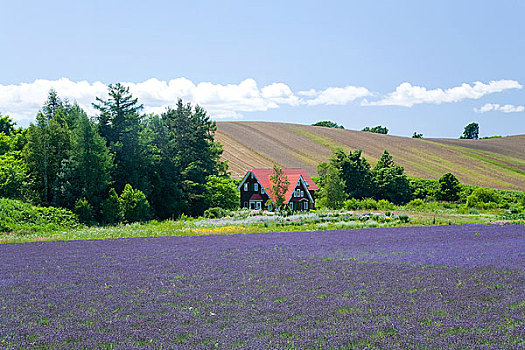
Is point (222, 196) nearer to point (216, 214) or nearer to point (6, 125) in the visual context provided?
point (216, 214)

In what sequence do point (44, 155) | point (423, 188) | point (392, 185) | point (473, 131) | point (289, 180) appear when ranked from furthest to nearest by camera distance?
1. point (473, 131)
2. point (423, 188)
3. point (392, 185)
4. point (289, 180)
5. point (44, 155)

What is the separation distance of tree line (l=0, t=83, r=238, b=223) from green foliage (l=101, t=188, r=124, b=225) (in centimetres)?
10

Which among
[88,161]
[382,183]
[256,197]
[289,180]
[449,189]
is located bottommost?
[449,189]

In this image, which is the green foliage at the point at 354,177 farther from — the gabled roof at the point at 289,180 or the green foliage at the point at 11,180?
the green foliage at the point at 11,180

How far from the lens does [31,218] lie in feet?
137

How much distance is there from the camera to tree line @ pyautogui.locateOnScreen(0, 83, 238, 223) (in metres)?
49.9

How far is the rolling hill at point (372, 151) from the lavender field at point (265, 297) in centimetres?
6143

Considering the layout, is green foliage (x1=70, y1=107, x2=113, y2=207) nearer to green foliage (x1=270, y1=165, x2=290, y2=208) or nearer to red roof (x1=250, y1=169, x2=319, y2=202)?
green foliage (x1=270, y1=165, x2=290, y2=208)

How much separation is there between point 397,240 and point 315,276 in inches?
523

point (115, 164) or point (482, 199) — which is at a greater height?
point (115, 164)

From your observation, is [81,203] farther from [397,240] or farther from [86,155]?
[397,240]

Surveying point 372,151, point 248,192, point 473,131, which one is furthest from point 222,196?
point 473,131

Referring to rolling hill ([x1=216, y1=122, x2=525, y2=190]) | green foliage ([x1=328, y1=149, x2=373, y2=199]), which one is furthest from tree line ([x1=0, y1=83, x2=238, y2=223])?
green foliage ([x1=328, y1=149, x2=373, y2=199])

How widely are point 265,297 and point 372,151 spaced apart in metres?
101
